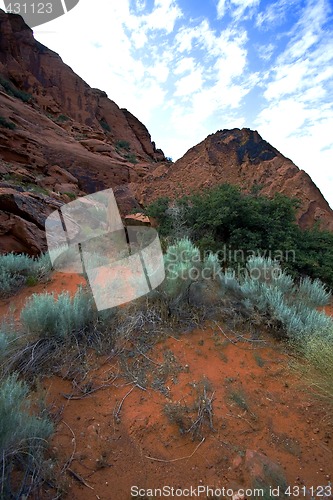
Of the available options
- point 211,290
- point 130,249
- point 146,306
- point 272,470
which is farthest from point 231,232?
point 272,470

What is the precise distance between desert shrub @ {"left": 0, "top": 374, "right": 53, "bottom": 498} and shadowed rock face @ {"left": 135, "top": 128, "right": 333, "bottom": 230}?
8.90 metres

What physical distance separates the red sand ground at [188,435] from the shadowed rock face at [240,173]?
290 inches

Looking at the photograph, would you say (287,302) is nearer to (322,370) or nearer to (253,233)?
(322,370)

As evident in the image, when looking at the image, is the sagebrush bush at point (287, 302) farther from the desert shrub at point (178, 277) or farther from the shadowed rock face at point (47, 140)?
the shadowed rock face at point (47, 140)

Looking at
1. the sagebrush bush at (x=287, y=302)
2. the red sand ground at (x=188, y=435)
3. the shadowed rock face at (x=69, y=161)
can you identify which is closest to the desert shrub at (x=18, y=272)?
the shadowed rock face at (x=69, y=161)

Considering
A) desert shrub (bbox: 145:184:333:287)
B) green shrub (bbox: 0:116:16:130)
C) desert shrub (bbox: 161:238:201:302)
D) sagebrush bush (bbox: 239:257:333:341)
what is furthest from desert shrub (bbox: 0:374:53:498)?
green shrub (bbox: 0:116:16:130)

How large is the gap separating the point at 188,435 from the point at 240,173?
10.1 m

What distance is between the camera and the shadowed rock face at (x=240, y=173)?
9.35 metres

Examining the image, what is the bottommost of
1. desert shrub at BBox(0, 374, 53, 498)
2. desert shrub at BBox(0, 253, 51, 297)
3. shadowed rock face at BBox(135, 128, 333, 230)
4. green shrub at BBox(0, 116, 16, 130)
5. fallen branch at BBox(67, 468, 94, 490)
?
fallen branch at BBox(67, 468, 94, 490)

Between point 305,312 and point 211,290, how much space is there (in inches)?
46.5

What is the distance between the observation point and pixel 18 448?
1752mm

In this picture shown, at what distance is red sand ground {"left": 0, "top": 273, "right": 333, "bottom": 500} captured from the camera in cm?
193

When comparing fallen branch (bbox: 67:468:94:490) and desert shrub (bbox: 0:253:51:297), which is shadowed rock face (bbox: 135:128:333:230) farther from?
fallen branch (bbox: 67:468:94:490)

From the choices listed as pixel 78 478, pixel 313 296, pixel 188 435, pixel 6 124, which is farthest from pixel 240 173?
pixel 6 124
